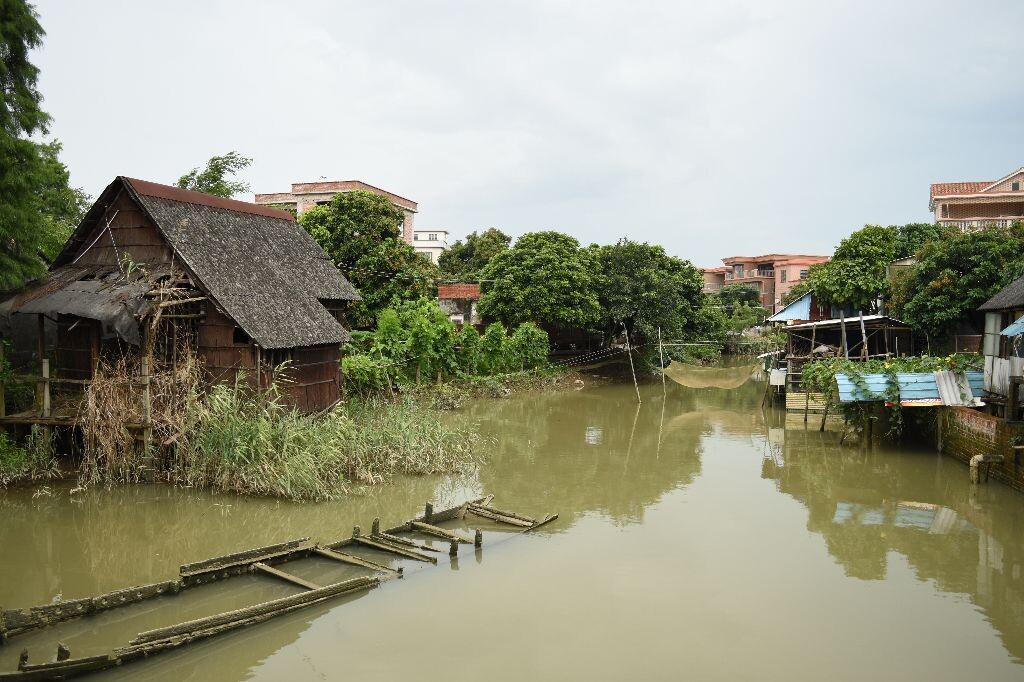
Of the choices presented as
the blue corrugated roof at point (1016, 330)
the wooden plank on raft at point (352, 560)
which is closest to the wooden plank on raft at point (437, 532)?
the wooden plank on raft at point (352, 560)

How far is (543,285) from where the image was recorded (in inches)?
1069

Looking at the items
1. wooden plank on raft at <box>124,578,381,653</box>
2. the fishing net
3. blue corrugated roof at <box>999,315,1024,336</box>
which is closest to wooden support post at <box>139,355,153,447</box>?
wooden plank on raft at <box>124,578,381,653</box>

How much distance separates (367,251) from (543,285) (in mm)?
6722

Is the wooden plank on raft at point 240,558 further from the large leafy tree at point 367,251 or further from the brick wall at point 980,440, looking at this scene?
the large leafy tree at point 367,251

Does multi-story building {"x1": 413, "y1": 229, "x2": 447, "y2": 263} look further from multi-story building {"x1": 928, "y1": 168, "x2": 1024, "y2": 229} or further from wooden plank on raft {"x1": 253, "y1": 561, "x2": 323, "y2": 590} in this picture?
wooden plank on raft {"x1": 253, "y1": 561, "x2": 323, "y2": 590}

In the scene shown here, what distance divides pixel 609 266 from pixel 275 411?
18.8 metres

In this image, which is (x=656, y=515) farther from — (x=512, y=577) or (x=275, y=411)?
(x=275, y=411)

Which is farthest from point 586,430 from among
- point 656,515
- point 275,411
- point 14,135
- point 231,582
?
point 14,135

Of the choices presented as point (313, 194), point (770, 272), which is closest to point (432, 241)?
point (313, 194)

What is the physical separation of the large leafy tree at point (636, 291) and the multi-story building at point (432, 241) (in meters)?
19.5

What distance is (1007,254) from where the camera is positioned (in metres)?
18.7

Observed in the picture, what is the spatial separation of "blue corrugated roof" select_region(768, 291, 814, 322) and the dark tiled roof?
9.76 metres

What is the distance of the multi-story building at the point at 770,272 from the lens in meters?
47.6

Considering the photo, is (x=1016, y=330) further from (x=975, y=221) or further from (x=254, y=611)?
(x=975, y=221)
